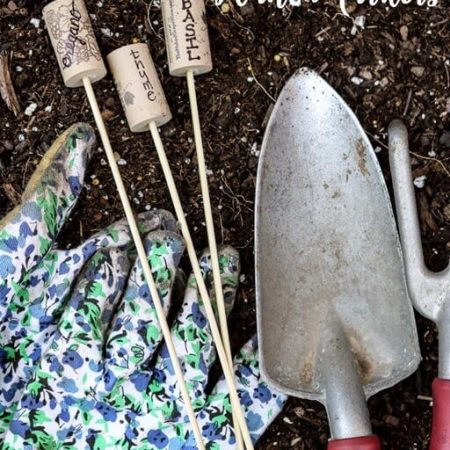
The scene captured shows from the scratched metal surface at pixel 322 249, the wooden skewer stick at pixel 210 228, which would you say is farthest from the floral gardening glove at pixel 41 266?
the scratched metal surface at pixel 322 249

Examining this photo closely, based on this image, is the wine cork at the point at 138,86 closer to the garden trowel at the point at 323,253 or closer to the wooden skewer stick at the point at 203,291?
the wooden skewer stick at the point at 203,291

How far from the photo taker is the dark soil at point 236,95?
1.42 m

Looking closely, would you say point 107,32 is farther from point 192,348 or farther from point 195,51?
point 192,348

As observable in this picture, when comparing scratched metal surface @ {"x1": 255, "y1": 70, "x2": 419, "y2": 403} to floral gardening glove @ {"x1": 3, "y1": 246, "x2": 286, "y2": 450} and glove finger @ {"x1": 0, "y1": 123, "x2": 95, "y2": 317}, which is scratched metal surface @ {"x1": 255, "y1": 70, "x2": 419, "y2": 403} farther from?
glove finger @ {"x1": 0, "y1": 123, "x2": 95, "y2": 317}

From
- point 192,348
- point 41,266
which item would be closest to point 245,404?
point 192,348

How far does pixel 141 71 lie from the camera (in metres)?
1.31

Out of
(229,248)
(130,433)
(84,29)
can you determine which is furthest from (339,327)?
(84,29)

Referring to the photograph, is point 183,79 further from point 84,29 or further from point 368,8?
point 368,8

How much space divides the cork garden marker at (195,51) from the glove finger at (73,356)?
139 millimetres

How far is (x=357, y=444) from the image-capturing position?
119 centimetres

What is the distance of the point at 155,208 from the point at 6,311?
277mm

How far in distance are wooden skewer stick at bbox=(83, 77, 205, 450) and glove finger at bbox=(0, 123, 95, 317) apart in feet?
0.17

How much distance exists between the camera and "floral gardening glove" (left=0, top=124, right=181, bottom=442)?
1.26 metres

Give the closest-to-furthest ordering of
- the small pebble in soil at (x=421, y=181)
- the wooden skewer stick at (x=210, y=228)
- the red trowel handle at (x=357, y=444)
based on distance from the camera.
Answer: the red trowel handle at (x=357, y=444) < the wooden skewer stick at (x=210, y=228) < the small pebble in soil at (x=421, y=181)
